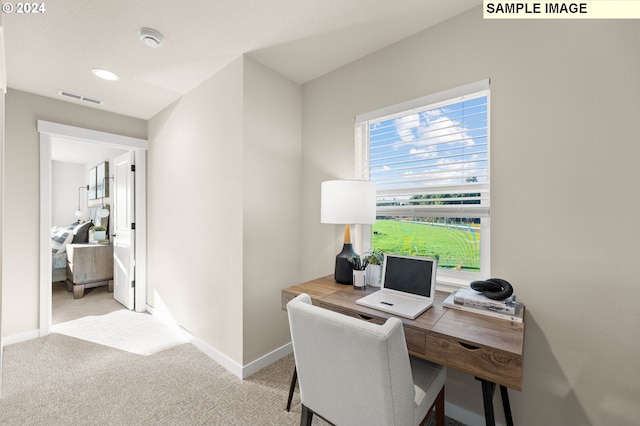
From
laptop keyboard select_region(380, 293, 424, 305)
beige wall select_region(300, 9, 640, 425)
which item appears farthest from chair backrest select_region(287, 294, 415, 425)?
beige wall select_region(300, 9, 640, 425)

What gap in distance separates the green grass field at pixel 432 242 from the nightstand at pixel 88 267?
13.7 ft

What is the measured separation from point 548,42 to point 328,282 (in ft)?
6.12

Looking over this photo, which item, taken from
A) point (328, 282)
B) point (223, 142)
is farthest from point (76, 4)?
point (328, 282)

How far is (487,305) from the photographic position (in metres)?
1.37

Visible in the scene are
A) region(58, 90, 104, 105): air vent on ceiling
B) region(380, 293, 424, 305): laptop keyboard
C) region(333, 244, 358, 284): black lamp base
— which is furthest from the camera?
region(58, 90, 104, 105): air vent on ceiling

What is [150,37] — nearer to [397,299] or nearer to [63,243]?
[397,299]

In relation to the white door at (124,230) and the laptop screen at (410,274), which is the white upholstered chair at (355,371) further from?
the white door at (124,230)

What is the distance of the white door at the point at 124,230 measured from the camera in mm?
3482

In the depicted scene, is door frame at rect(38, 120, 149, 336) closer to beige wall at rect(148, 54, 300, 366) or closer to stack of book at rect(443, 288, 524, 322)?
beige wall at rect(148, 54, 300, 366)

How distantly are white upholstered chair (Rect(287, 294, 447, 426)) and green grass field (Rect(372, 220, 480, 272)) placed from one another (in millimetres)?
769

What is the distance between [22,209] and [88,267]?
1639 mm

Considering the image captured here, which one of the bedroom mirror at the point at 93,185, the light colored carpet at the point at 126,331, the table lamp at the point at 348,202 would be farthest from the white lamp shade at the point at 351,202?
the bedroom mirror at the point at 93,185

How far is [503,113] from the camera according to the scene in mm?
1577

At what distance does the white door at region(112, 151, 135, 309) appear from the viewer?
Result: 3.48 meters
